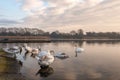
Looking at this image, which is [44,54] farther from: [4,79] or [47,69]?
[4,79]

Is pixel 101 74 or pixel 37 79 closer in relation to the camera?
pixel 37 79

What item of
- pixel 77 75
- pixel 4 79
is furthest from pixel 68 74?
pixel 4 79

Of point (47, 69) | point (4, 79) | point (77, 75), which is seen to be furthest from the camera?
point (47, 69)

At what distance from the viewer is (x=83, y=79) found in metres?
25.8

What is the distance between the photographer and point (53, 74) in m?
28.8

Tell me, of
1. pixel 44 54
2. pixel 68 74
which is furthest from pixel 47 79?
pixel 44 54

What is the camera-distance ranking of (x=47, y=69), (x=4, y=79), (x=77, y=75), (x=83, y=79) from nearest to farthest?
(x=4, y=79)
(x=83, y=79)
(x=77, y=75)
(x=47, y=69)

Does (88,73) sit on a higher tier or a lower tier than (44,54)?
lower

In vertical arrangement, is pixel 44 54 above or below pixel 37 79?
above

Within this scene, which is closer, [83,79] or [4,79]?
[4,79]

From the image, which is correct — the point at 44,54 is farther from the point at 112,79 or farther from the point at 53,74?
the point at 112,79

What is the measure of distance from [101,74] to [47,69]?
7759 millimetres

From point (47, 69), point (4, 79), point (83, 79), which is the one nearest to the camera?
point (4, 79)

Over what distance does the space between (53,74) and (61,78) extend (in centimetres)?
281
